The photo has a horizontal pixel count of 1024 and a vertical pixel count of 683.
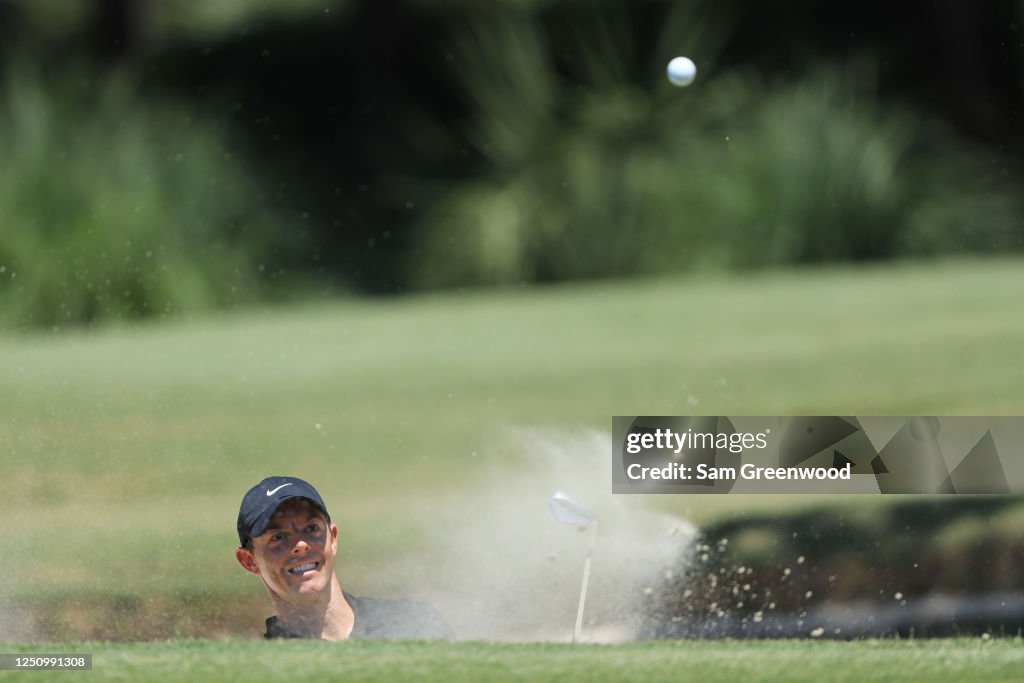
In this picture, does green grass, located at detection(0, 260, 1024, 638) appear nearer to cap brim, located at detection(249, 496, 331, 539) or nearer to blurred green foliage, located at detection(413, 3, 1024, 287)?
blurred green foliage, located at detection(413, 3, 1024, 287)

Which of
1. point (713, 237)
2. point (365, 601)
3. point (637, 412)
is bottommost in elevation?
point (365, 601)

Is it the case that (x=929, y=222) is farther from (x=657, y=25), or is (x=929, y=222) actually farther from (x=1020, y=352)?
(x=1020, y=352)

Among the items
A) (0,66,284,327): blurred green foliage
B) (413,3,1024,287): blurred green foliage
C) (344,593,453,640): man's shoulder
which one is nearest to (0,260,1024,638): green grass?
(413,3,1024,287): blurred green foliage

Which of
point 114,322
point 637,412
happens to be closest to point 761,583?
point 637,412

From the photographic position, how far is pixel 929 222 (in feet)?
45.3

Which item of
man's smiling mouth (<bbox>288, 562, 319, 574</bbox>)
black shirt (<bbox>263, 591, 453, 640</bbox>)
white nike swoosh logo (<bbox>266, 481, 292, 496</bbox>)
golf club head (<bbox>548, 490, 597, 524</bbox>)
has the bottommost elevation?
black shirt (<bbox>263, 591, 453, 640</bbox>)

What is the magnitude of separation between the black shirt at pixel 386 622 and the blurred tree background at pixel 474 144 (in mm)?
8076

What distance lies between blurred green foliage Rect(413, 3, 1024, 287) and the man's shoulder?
915cm

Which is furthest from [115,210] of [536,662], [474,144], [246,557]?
[536,662]

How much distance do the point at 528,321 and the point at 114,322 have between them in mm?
2861

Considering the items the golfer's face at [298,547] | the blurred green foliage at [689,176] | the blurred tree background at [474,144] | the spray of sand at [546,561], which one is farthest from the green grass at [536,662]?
the blurred green foliage at [689,176]

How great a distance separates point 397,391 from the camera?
9.08 metres

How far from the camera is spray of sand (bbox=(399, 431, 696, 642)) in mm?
5156

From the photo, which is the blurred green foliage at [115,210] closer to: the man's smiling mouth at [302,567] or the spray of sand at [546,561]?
the spray of sand at [546,561]
